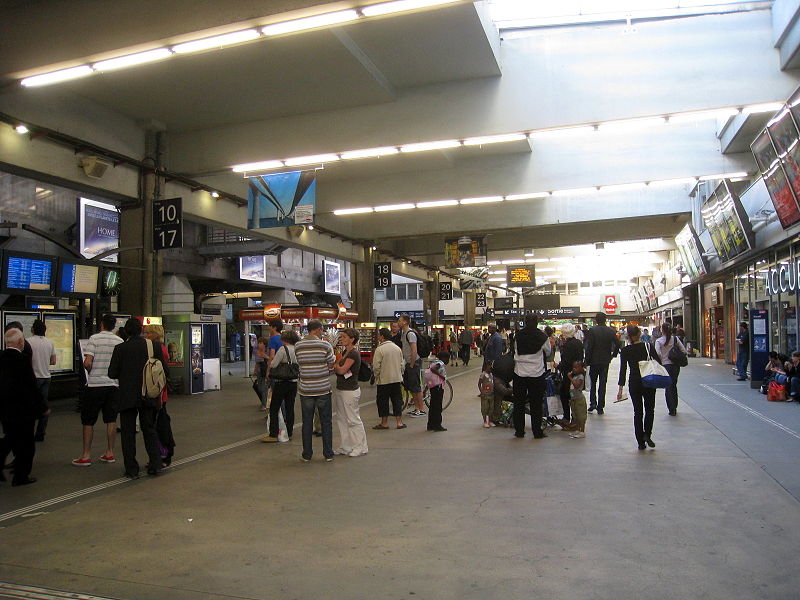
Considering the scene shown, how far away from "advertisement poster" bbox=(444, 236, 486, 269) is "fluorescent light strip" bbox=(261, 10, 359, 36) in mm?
15572

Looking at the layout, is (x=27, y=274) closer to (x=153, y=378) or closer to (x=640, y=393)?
(x=153, y=378)

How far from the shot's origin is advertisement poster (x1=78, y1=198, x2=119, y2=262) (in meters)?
19.9

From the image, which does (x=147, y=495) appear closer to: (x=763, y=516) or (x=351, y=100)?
(x=763, y=516)

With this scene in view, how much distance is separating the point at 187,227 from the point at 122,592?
80.8 feet

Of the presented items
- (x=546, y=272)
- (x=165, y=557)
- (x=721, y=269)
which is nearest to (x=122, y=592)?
(x=165, y=557)

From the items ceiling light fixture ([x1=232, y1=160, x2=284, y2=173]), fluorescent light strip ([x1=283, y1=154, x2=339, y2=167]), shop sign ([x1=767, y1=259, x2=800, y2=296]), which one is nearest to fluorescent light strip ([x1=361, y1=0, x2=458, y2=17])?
fluorescent light strip ([x1=283, y1=154, x2=339, y2=167])

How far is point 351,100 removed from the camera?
46.0 ft

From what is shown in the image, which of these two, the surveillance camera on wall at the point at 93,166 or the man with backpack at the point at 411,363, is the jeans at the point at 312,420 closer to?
the man with backpack at the point at 411,363

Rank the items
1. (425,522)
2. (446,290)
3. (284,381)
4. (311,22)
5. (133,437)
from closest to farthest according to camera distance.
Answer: (425,522)
(133,437)
(311,22)
(284,381)
(446,290)

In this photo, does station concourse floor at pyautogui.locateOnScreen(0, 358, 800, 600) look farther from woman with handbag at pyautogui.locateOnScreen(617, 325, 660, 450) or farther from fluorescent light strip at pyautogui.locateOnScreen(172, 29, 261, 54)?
fluorescent light strip at pyautogui.locateOnScreen(172, 29, 261, 54)

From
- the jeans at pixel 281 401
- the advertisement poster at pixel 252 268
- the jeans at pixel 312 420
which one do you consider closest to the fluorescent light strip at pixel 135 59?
the jeans at pixel 281 401

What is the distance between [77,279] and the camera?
14922 mm

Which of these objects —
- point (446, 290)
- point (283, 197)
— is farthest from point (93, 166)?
point (446, 290)

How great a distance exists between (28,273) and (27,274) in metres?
0.04
